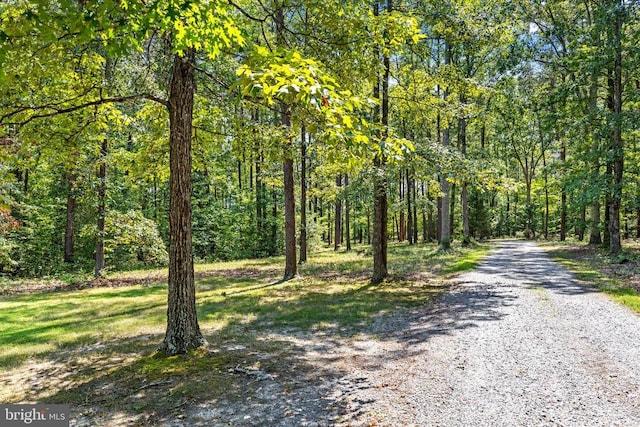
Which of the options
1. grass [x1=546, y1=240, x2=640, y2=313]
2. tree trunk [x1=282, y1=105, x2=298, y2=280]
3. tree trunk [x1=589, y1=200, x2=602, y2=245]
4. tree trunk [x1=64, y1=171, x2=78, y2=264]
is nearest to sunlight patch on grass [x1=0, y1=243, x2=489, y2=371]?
tree trunk [x1=282, y1=105, x2=298, y2=280]

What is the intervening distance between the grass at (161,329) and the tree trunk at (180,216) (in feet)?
1.42

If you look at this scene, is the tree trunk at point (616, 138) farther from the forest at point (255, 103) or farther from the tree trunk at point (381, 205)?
the tree trunk at point (381, 205)

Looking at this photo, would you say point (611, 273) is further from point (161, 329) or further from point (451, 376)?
point (161, 329)

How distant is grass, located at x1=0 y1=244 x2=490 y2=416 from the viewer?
4.79 meters

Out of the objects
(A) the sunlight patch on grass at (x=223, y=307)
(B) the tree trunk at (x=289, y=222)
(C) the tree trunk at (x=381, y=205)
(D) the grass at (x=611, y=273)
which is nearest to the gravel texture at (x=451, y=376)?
(A) the sunlight patch on grass at (x=223, y=307)

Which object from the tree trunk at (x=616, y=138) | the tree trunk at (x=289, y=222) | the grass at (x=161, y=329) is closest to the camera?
the grass at (x=161, y=329)

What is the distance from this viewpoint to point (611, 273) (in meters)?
11.9

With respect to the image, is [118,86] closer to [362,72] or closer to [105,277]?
[362,72]

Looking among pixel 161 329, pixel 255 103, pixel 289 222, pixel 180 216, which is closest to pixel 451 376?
pixel 180 216

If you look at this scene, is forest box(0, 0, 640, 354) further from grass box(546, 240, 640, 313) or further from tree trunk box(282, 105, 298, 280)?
grass box(546, 240, 640, 313)

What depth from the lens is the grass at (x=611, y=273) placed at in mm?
8820

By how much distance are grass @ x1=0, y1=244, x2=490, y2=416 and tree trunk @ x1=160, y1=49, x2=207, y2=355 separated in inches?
17.0

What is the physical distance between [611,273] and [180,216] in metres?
12.7

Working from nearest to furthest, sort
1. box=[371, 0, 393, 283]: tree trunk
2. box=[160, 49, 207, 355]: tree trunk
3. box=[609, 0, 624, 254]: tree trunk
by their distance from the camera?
box=[160, 49, 207, 355]: tree trunk
box=[371, 0, 393, 283]: tree trunk
box=[609, 0, 624, 254]: tree trunk
